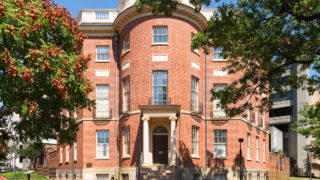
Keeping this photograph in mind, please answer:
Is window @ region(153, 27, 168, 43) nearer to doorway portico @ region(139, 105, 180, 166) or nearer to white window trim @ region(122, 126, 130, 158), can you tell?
doorway portico @ region(139, 105, 180, 166)

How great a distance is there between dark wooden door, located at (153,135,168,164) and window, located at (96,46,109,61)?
829cm

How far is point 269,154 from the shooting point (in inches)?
1521

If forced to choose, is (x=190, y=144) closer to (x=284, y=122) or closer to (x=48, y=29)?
(x=48, y=29)

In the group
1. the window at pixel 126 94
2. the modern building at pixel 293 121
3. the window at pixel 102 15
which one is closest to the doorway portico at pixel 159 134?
the window at pixel 126 94

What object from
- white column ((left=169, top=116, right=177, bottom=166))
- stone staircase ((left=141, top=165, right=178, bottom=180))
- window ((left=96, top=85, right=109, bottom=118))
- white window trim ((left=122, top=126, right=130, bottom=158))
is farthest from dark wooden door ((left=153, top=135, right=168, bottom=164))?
window ((left=96, top=85, right=109, bottom=118))

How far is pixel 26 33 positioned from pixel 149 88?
46.1 ft

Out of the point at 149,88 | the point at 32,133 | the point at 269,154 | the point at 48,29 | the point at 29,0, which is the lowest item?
the point at 269,154

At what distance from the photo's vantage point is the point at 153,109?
1029 inches

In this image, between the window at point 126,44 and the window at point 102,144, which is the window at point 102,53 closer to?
the window at point 126,44

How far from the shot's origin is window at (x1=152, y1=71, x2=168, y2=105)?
27484 mm

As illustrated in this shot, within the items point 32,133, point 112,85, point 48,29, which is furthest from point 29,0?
point 112,85

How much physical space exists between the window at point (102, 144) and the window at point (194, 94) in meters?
7.43

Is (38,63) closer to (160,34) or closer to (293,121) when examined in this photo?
(160,34)

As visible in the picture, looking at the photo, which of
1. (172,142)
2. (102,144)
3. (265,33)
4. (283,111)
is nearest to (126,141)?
(102,144)
